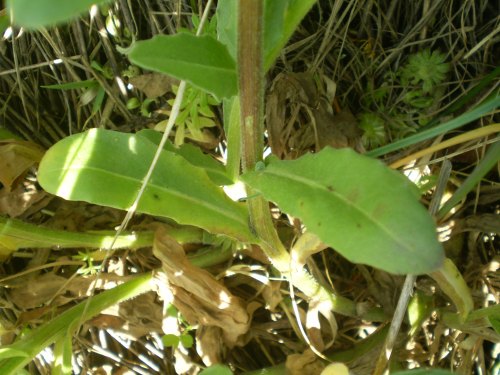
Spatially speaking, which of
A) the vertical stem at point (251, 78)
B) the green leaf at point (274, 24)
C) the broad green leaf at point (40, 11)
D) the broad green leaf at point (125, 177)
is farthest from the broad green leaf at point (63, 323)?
the broad green leaf at point (40, 11)

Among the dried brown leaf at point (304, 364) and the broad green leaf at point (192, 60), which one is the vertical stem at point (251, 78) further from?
the dried brown leaf at point (304, 364)

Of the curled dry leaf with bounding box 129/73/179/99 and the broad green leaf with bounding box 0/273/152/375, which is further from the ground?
the curled dry leaf with bounding box 129/73/179/99

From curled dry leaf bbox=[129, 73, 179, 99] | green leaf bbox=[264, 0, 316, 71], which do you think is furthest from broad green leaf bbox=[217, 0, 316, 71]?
curled dry leaf bbox=[129, 73, 179, 99]

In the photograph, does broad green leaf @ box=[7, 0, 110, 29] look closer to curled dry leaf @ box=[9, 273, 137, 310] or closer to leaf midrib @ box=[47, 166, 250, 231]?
leaf midrib @ box=[47, 166, 250, 231]

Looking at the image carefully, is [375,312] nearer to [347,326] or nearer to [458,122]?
[347,326]

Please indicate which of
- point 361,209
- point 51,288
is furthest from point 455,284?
point 51,288

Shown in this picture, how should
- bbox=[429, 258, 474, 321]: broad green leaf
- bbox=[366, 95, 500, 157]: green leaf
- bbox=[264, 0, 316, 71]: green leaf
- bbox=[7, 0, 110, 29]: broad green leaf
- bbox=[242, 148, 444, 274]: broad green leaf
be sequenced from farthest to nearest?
1. bbox=[429, 258, 474, 321]: broad green leaf
2. bbox=[366, 95, 500, 157]: green leaf
3. bbox=[264, 0, 316, 71]: green leaf
4. bbox=[242, 148, 444, 274]: broad green leaf
5. bbox=[7, 0, 110, 29]: broad green leaf

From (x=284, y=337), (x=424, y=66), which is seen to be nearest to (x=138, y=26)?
(x=424, y=66)
